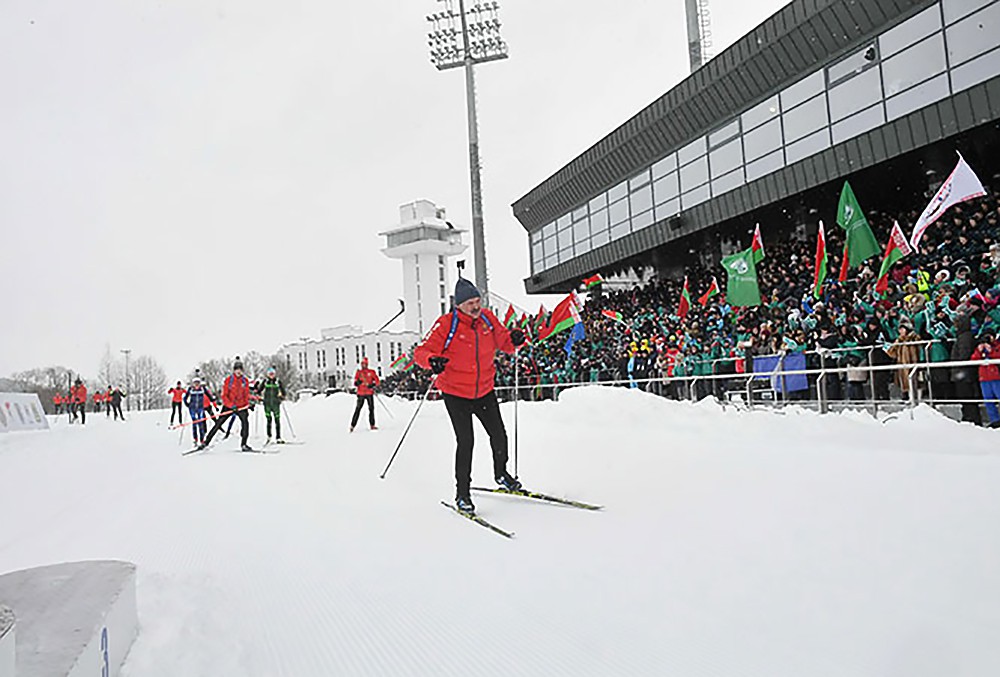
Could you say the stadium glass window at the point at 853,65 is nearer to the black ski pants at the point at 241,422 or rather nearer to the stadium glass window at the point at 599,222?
the stadium glass window at the point at 599,222

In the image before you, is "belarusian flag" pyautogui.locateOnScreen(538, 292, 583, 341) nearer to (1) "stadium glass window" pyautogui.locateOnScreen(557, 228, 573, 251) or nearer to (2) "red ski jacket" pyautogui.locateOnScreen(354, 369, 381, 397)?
(2) "red ski jacket" pyautogui.locateOnScreen(354, 369, 381, 397)

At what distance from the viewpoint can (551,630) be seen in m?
3.27

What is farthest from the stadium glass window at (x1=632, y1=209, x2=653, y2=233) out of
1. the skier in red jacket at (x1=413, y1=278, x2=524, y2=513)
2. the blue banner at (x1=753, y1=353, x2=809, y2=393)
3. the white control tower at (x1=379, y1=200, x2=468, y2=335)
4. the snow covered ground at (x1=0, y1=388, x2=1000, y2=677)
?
the white control tower at (x1=379, y1=200, x2=468, y2=335)

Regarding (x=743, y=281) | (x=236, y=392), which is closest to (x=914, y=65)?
(x=743, y=281)

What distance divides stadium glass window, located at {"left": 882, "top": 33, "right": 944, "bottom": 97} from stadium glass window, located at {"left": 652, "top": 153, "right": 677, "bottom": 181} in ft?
30.5

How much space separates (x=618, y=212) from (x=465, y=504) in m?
25.0

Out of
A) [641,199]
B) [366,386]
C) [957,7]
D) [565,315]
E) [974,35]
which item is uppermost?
[957,7]

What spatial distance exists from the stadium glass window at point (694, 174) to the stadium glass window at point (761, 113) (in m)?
2.19

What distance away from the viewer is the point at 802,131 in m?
19.6

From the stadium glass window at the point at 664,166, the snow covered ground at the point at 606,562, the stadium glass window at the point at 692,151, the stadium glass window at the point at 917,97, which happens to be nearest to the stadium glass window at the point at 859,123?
the stadium glass window at the point at 917,97

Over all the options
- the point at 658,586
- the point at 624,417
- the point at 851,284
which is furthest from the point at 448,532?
the point at 851,284

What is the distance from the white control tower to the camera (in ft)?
317

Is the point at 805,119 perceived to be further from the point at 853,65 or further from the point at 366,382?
Result: the point at 366,382

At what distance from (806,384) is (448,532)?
8124mm
